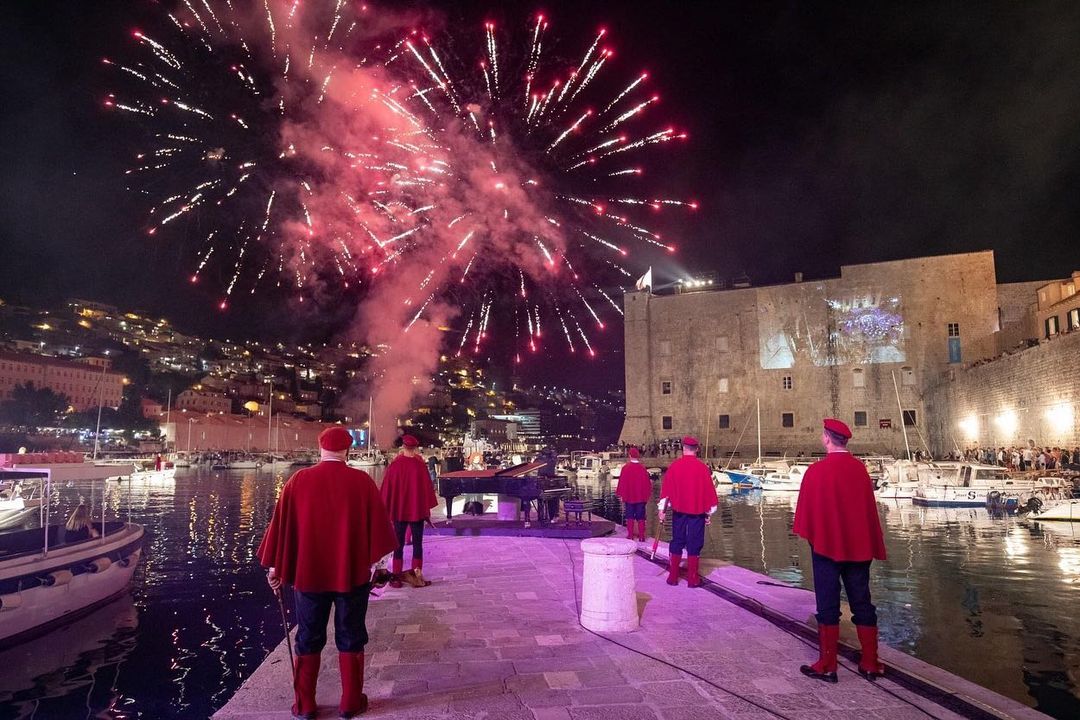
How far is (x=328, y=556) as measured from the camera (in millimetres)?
3693

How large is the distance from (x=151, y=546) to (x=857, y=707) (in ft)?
46.9

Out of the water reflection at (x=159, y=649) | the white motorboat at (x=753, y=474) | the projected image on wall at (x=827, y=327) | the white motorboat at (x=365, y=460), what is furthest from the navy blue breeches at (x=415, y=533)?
the white motorboat at (x=365, y=460)

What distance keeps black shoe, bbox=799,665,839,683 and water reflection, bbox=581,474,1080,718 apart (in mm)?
A: 1986

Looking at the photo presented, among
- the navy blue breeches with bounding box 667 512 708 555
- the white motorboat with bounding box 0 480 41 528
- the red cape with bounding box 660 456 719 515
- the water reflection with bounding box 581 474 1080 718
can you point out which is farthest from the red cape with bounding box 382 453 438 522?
the white motorboat with bounding box 0 480 41 528

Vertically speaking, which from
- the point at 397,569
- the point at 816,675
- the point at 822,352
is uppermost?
the point at 822,352

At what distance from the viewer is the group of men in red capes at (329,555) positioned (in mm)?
3609

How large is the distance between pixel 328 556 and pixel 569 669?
1.75m

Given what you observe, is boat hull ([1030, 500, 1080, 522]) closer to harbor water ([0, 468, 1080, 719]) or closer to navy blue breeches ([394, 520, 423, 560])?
harbor water ([0, 468, 1080, 719])

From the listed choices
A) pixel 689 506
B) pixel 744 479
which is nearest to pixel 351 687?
pixel 689 506

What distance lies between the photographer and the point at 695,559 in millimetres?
6898

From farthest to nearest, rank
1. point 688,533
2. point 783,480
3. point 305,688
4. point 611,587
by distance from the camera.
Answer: point 783,480
point 688,533
point 611,587
point 305,688


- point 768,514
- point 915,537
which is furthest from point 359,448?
point 915,537

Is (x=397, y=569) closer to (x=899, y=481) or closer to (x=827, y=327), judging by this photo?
(x=899, y=481)

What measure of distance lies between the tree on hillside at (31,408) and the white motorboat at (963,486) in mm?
66766
